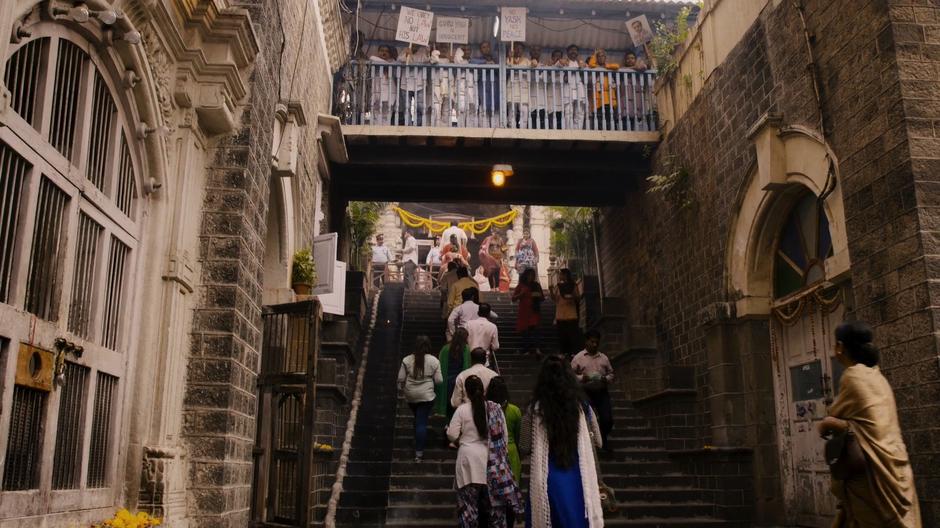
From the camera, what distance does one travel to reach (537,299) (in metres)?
13.7

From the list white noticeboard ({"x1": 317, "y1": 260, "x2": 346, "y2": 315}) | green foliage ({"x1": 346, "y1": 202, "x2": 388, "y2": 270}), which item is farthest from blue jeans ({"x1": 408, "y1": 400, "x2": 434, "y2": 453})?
green foliage ({"x1": 346, "y1": 202, "x2": 388, "y2": 270})

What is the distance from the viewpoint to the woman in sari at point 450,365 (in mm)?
10102

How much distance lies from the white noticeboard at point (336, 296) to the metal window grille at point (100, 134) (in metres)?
5.80

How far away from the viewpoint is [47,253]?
159 inches

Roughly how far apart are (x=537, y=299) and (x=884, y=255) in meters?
7.62

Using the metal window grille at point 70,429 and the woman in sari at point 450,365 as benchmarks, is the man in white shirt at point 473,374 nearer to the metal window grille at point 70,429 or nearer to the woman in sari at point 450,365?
the woman in sari at point 450,365

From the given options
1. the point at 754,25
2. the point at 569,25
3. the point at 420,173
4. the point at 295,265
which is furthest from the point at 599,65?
the point at 295,265

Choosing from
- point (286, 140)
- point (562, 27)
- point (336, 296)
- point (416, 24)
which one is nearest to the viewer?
point (286, 140)

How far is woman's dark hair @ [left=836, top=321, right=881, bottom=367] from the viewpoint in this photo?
453 centimetres

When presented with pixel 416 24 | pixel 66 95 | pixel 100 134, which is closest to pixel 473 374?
pixel 100 134

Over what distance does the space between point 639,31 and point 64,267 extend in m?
12.3

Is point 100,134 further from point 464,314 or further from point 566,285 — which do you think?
point 566,285

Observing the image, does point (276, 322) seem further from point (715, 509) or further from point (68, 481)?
point (715, 509)

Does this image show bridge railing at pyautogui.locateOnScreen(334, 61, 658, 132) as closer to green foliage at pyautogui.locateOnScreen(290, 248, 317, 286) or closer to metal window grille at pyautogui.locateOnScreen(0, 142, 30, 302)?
green foliage at pyautogui.locateOnScreen(290, 248, 317, 286)
